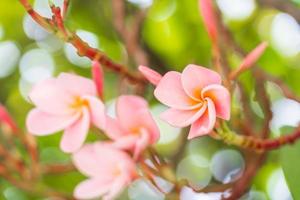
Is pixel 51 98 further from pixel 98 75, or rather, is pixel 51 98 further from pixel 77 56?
pixel 77 56

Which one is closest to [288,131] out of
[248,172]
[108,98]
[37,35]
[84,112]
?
[248,172]

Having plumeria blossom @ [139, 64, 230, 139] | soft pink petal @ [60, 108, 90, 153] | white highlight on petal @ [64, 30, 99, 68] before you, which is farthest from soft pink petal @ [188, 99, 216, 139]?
white highlight on petal @ [64, 30, 99, 68]

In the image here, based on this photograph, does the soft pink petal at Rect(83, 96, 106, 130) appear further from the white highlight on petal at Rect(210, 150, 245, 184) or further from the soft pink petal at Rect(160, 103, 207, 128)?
the white highlight on petal at Rect(210, 150, 245, 184)

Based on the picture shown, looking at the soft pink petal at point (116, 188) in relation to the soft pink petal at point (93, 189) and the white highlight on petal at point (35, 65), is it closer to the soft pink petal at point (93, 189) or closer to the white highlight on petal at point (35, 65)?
the soft pink petal at point (93, 189)

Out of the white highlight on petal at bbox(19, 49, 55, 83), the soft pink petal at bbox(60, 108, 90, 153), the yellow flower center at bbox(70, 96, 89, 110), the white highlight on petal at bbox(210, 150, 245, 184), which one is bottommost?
the white highlight on petal at bbox(210, 150, 245, 184)

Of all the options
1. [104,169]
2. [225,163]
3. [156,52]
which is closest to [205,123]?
[104,169]

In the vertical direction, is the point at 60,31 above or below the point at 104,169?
above

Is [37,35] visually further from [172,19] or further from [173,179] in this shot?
[173,179]
